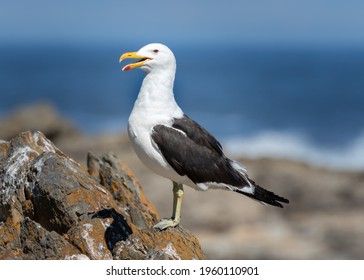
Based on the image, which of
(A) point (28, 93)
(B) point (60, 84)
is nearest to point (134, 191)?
(A) point (28, 93)

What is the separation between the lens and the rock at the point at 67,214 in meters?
8.83

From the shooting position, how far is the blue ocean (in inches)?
2170

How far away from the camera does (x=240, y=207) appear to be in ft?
59.4

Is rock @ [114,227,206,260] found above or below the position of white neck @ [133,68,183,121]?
below

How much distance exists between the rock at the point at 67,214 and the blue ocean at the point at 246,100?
830 inches

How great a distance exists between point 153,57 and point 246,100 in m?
74.7

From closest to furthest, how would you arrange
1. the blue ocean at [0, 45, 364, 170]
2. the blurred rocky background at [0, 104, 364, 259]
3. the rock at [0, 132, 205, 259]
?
the rock at [0, 132, 205, 259], the blurred rocky background at [0, 104, 364, 259], the blue ocean at [0, 45, 364, 170]

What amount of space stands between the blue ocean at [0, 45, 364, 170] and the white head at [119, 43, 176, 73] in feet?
72.6

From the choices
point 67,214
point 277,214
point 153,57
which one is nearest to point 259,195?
point 153,57

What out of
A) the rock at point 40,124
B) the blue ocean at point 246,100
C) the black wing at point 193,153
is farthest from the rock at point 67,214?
the blue ocean at point 246,100

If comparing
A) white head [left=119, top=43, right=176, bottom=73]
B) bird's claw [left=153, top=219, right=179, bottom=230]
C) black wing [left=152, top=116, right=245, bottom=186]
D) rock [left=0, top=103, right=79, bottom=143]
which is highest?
rock [left=0, top=103, right=79, bottom=143]

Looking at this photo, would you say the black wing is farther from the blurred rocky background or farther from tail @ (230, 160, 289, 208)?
the blurred rocky background

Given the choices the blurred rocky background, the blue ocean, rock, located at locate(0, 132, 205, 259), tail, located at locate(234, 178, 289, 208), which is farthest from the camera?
the blue ocean

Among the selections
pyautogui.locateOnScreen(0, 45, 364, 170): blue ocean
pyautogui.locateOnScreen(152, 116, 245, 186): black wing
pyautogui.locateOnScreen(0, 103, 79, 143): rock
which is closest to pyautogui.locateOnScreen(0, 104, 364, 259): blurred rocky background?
pyautogui.locateOnScreen(152, 116, 245, 186): black wing
